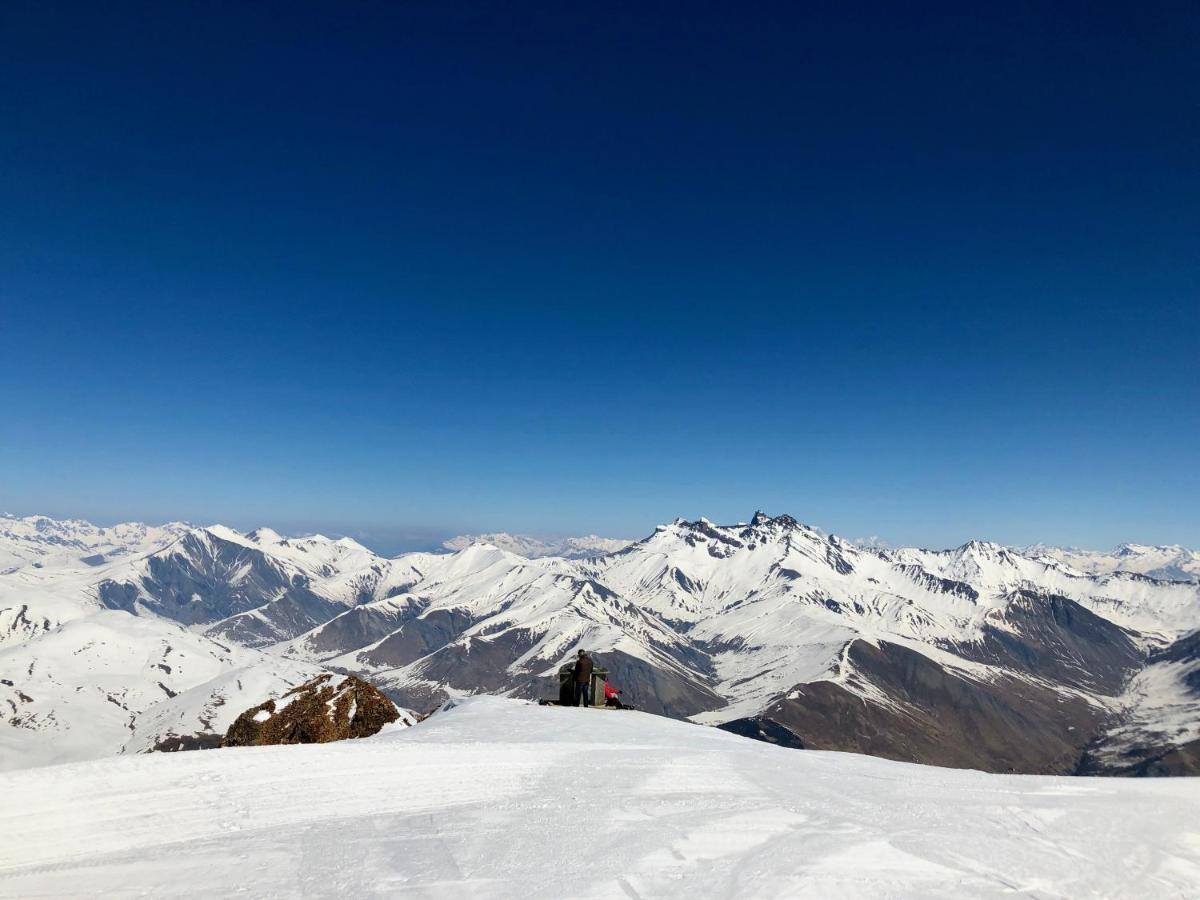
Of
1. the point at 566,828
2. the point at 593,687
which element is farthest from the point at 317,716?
the point at 566,828

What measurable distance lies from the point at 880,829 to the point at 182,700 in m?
248

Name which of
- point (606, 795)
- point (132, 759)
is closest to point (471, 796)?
point (606, 795)

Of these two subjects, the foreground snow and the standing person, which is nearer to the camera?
the foreground snow

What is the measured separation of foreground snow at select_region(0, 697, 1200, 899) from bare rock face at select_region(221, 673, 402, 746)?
1491 cm

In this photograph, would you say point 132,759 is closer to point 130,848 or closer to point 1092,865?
point 130,848

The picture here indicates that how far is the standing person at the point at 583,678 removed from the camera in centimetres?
2927

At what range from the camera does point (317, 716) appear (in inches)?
1120

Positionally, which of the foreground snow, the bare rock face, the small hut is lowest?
the bare rock face

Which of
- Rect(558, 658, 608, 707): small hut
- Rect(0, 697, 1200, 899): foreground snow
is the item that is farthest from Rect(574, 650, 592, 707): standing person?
Rect(0, 697, 1200, 899): foreground snow

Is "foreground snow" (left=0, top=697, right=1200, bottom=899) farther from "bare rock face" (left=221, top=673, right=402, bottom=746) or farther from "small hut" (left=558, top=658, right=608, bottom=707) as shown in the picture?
"small hut" (left=558, top=658, right=608, bottom=707)

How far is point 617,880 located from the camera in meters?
8.58

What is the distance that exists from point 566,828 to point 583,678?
63.4 ft

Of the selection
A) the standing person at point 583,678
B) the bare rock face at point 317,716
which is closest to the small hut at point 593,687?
the standing person at point 583,678

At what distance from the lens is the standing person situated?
29.3 meters
